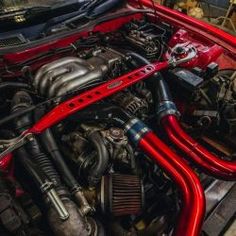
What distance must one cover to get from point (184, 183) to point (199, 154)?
202mm

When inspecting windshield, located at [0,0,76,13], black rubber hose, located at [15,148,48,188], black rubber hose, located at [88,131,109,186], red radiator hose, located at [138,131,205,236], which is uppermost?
windshield, located at [0,0,76,13]

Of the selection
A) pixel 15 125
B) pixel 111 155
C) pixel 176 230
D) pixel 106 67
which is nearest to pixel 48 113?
pixel 15 125

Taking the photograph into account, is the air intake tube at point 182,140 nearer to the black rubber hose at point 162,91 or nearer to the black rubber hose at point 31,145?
the black rubber hose at point 162,91

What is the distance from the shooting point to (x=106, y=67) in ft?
5.05

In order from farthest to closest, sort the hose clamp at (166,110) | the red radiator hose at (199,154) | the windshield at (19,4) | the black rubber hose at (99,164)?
the windshield at (19,4) → the hose clamp at (166,110) → the red radiator hose at (199,154) → the black rubber hose at (99,164)

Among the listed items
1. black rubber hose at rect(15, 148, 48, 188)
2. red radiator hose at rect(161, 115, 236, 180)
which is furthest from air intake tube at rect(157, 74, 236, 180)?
black rubber hose at rect(15, 148, 48, 188)

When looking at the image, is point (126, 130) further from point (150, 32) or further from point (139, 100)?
point (150, 32)

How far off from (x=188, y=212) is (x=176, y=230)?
87mm

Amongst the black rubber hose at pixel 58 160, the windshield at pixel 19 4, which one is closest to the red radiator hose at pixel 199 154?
the black rubber hose at pixel 58 160

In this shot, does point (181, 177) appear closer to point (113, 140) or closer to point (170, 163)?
point (170, 163)

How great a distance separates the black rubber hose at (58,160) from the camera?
3.60 feet

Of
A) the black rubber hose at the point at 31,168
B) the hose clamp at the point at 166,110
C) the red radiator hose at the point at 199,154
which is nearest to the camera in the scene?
the black rubber hose at the point at 31,168

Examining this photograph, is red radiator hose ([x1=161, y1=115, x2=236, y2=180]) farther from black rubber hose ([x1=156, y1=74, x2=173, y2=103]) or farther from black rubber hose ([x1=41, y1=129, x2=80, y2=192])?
black rubber hose ([x1=41, y1=129, x2=80, y2=192])

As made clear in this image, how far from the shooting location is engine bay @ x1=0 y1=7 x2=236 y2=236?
106 centimetres
